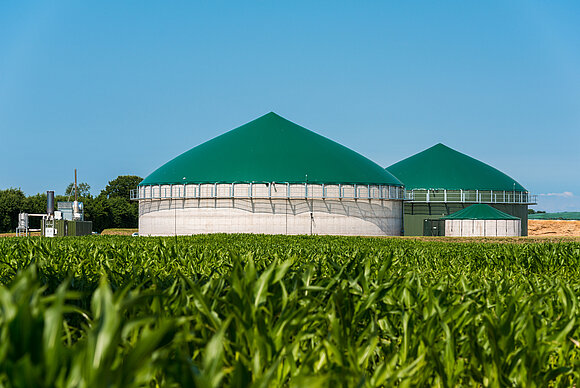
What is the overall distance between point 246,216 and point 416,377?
57.8 m

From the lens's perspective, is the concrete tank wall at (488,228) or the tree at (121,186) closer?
the concrete tank wall at (488,228)

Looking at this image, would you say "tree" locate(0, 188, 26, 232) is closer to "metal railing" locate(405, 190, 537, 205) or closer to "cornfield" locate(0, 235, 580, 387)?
"metal railing" locate(405, 190, 537, 205)

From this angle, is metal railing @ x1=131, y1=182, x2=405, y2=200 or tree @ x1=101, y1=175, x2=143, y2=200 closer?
metal railing @ x1=131, y1=182, x2=405, y2=200

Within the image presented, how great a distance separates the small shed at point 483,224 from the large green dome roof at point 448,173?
39.8ft

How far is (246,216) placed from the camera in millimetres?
61062

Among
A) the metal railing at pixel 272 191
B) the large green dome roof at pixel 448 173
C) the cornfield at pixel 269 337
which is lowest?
the cornfield at pixel 269 337

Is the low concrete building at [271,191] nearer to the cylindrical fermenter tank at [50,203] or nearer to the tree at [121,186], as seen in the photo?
the cylindrical fermenter tank at [50,203]

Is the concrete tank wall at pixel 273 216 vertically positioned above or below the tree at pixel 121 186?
below

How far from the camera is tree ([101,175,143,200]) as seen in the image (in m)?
131

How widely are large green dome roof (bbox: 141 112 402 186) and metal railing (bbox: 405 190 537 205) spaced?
8426mm

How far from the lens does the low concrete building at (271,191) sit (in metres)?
61.1

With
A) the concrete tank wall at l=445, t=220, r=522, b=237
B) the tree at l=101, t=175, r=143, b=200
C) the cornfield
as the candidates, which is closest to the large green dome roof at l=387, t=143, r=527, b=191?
the concrete tank wall at l=445, t=220, r=522, b=237

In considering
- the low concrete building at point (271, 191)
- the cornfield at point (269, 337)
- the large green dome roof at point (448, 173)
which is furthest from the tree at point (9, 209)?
the cornfield at point (269, 337)

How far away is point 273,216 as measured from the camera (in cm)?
6106
